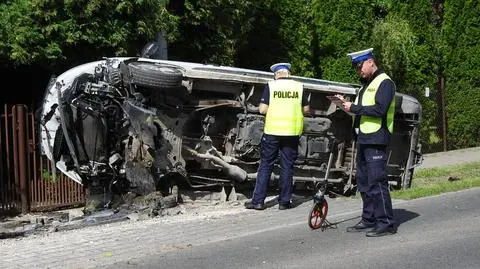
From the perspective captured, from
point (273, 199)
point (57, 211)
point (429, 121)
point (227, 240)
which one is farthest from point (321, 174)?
point (429, 121)

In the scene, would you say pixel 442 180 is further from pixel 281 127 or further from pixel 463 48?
pixel 463 48

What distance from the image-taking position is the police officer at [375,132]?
670cm

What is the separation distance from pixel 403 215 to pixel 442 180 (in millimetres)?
3776

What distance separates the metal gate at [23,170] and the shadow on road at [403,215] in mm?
4662

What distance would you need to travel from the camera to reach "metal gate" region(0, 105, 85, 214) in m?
8.97

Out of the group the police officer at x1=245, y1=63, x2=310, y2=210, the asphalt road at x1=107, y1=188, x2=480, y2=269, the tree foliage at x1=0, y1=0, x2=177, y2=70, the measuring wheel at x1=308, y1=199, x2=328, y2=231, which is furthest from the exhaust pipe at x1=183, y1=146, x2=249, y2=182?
the tree foliage at x1=0, y1=0, x2=177, y2=70

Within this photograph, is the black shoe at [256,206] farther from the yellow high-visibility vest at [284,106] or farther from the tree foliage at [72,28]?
the tree foliage at [72,28]

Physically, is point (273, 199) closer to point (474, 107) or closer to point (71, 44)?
point (71, 44)

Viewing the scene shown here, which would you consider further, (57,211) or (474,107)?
(474,107)

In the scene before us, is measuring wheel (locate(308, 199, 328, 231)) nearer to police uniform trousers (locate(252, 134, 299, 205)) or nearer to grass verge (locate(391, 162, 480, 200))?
police uniform trousers (locate(252, 134, 299, 205))

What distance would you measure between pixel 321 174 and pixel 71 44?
422 cm

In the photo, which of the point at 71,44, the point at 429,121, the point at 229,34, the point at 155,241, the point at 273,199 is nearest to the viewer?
the point at 155,241

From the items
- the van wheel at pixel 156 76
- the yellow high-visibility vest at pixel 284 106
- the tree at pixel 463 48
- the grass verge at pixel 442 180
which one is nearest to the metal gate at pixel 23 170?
the van wheel at pixel 156 76

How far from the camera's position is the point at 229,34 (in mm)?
13211
